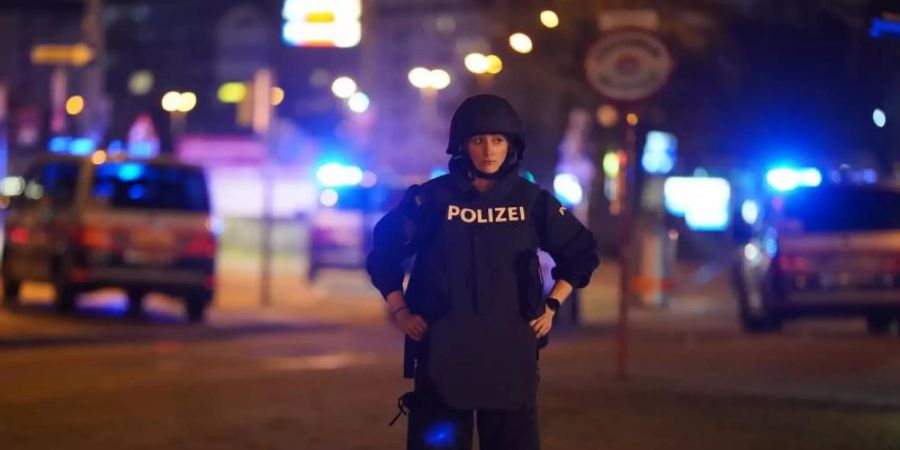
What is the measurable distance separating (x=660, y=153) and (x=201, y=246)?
20.4 meters

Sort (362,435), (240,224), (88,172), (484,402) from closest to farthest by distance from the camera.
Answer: (484,402), (362,435), (88,172), (240,224)

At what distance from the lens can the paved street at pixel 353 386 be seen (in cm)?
883

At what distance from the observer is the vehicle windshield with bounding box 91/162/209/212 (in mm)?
18312

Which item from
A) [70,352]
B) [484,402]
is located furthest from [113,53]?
[484,402]

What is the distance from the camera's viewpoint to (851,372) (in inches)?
505

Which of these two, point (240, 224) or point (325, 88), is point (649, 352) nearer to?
point (240, 224)

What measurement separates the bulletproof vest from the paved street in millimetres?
3182

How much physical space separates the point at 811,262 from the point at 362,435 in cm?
939

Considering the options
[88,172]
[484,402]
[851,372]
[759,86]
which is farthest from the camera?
[759,86]

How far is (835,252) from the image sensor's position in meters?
16.7

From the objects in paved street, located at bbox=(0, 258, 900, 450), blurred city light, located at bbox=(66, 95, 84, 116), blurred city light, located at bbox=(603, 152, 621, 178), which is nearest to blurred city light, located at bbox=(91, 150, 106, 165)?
paved street, located at bbox=(0, 258, 900, 450)

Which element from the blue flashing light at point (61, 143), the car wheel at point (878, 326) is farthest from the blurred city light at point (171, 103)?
the car wheel at point (878, 326)

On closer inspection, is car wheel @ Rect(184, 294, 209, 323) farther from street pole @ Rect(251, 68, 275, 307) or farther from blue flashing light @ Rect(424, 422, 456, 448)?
blue flashing light @ Rect(424, 422, 456, 448)

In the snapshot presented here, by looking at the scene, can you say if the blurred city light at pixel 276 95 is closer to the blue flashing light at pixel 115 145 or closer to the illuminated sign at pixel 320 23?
the illuminated sign at pixel 320 23
